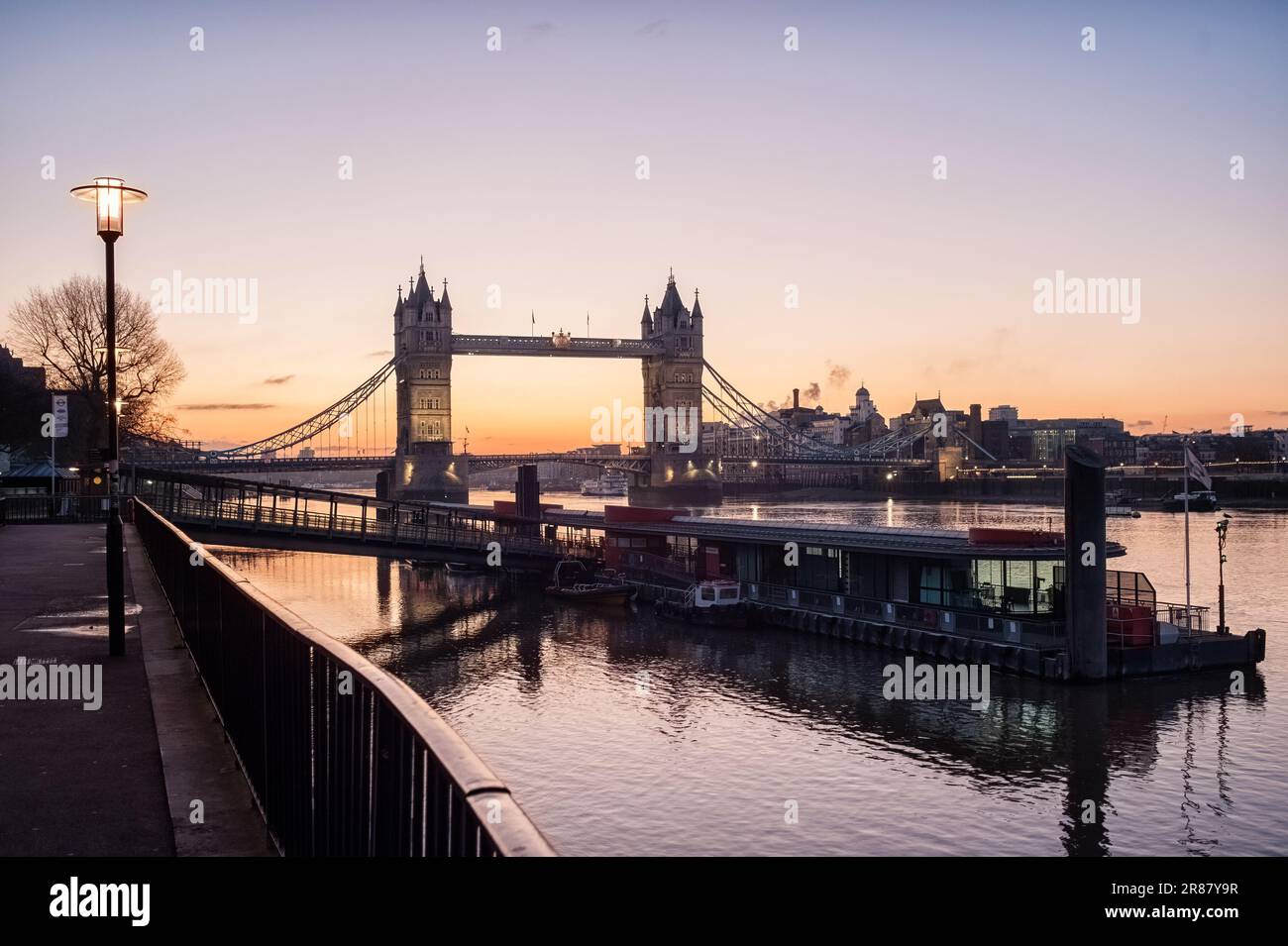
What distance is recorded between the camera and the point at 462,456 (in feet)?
525

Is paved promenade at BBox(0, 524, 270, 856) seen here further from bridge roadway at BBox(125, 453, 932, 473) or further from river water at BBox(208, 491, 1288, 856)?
bridge roadway at BBox(125, 453, 932, 473)

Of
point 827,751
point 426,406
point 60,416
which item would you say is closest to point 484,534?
point 60,416

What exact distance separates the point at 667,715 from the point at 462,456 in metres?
131

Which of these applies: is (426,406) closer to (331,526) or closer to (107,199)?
A: (331,526)

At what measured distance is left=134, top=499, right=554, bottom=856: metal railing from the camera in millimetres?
3277

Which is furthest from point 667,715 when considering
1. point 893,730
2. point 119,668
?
point 119,668

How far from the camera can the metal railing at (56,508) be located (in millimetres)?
40219

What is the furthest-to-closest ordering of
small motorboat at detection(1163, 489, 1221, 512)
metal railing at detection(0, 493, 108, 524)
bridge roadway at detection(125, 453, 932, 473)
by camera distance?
small motorboat at detection(1163, 489, 1221, 512)
bridge roadway at detection(125, 453, 932, 473)
metal railing at detection(0, 493, 108, 524)

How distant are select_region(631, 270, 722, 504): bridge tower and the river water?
117214mm

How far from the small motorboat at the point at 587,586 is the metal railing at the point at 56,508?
2250cm

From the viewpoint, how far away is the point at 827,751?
1107 inches

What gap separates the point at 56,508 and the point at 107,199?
33714mm

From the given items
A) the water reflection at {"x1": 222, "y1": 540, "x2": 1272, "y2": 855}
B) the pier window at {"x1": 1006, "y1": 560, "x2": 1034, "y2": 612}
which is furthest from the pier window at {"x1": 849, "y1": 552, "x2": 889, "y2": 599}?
the pier window at {"x1": 1006, "y1": 560, "x2": 1034, "y2": 612}
